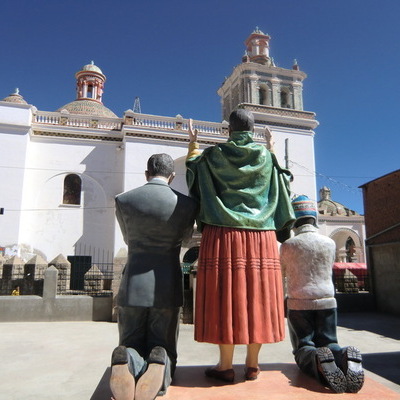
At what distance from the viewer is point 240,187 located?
2.65 meters

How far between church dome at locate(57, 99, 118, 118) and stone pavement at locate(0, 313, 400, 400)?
730 inches

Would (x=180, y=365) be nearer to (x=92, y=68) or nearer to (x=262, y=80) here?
(x=262, y=80)

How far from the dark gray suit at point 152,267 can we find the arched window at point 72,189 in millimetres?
15820

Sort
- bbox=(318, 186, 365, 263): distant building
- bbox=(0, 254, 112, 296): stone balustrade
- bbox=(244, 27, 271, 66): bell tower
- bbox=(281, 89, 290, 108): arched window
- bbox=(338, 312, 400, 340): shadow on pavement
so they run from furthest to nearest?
bbox=(318, 186, 365, 263): distant building → bbox=(244, 27, 271, 66): bell tower → bbox=(281, 89, 290, 108): arched window → bbox=(0, 254, 112, 296): stone balustrade → bbox=(338, 312, 400, 340): shadow on pavement

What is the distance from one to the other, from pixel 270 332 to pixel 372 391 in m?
0.74

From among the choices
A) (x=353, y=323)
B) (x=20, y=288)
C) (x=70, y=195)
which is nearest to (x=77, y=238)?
(x=70, y=195)

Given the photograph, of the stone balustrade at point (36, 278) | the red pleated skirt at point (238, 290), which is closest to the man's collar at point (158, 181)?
the red pleated skirt at point (238, 290)

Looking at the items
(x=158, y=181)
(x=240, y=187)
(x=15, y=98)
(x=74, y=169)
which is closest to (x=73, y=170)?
(x=74, y=169)

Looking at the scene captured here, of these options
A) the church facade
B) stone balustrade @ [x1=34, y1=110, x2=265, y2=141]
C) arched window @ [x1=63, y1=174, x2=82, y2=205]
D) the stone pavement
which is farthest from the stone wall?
stone balustrade @ [x1=34, y1=110, x2=265, y2=141]

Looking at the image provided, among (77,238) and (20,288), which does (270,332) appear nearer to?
(20,288)

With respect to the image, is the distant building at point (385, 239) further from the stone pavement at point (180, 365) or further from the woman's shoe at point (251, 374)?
the woman's shoe at point (251, 374)

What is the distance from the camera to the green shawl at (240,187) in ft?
8.38

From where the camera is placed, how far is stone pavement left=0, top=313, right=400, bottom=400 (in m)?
2.28

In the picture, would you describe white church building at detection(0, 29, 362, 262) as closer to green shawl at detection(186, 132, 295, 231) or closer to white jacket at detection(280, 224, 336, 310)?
white jacket at detection(280, 224, 336, 310)
